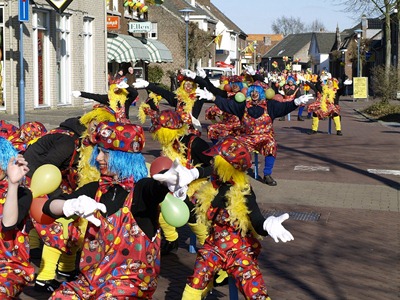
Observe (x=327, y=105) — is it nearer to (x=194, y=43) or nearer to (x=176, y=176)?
(x=176, y=176)

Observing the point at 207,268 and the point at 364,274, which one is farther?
the point at 364,274

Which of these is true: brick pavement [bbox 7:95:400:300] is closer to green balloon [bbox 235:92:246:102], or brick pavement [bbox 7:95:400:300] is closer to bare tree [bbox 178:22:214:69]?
green balloon [bbox 235:92:246:102]

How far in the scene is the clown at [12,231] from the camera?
15.0ft

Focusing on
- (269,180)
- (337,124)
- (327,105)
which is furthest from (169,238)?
(337,124)

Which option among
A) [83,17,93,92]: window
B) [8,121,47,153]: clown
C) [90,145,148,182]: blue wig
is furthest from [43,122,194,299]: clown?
[83,17,93,92]: window

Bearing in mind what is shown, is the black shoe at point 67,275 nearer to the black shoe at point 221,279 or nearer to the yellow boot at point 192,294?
the black shoe at point 221,279

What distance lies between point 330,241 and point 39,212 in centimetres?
504

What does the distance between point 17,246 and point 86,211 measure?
0.85 m

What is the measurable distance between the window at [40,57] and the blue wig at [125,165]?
2351cm

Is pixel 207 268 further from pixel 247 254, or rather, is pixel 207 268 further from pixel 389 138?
pixel 389 138

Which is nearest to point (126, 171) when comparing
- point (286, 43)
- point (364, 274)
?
point (364, 274)

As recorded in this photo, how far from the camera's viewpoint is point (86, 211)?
421 cm

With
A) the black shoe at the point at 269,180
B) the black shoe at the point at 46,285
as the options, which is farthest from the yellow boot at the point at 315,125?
the black shoe at the point at 46,285

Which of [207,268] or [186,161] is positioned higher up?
[186,161]
